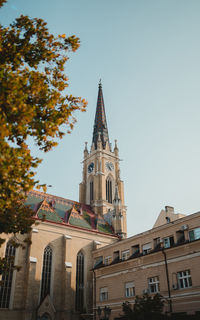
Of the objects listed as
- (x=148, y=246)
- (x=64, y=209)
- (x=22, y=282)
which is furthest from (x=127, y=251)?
(x=64, y=209)

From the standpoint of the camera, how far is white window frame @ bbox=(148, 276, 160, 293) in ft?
77.4

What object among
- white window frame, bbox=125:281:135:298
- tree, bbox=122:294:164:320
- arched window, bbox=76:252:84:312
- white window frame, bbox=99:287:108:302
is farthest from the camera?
arched window, bbox=76:252:84:312

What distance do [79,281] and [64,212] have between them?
379 inches

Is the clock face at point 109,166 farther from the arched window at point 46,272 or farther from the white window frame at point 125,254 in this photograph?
the white window frame at point 125,254

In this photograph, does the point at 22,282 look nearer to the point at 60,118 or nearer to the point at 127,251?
the point at 127,251

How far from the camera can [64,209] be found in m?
41.5

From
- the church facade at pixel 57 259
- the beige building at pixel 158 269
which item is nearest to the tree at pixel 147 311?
the beige building at pixel 158 269

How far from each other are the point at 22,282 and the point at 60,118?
1005 inches

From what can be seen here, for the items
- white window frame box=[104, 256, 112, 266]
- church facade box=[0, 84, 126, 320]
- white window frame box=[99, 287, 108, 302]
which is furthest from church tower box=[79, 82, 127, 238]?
white window frame box=[99, 287, 108, 302]

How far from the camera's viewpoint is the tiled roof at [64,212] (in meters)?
37.7

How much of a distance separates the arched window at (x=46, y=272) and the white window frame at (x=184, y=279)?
16260 millimetres

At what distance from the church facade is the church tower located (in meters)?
0.20

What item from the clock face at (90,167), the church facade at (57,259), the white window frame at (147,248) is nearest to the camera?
the white window frame at (147,248)

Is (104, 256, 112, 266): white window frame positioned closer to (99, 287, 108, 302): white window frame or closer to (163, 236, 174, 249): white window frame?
(99, 287, 108, 302): white window frame
